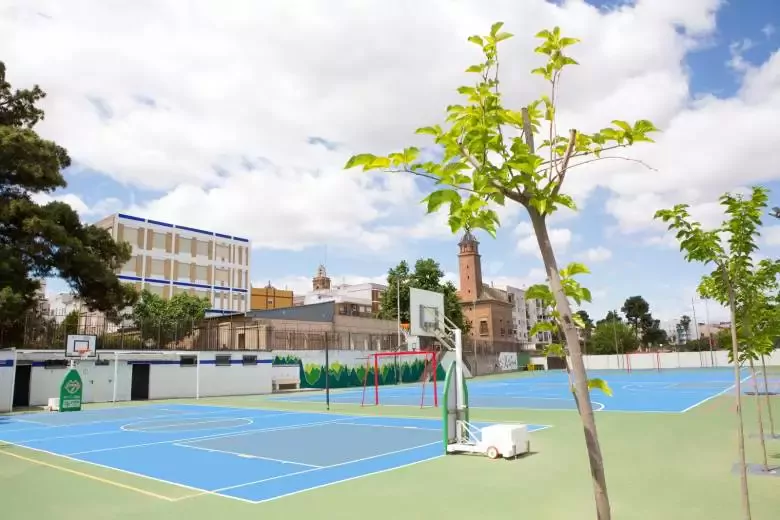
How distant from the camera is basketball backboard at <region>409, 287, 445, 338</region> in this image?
22969 mm

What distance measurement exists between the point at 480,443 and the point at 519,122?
9917 mm

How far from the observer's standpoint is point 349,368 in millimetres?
47656

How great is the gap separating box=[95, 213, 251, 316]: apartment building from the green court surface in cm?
5990

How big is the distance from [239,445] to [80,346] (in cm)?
1958

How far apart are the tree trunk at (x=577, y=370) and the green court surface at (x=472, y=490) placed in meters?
4.86

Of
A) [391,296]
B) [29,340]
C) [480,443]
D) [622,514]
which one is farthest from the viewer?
[391,296]

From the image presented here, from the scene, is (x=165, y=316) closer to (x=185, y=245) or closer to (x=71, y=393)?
(x=185, y=245)

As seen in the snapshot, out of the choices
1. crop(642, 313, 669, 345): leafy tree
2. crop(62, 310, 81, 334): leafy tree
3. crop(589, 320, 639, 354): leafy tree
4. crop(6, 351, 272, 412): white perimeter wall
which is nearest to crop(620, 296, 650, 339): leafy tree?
crop(642, 313, 669, 345): leafy tree

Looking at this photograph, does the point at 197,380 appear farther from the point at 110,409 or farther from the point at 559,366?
the point at 559,366

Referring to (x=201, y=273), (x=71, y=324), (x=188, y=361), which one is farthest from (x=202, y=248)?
(x=71, y=324)

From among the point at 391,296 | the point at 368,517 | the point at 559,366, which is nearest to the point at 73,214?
the point at 368,517

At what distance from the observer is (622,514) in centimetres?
754

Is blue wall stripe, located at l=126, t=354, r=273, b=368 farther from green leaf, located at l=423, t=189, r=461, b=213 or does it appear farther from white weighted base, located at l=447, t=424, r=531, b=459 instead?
green leaf, located at l=423, t=189, r=461, b=213

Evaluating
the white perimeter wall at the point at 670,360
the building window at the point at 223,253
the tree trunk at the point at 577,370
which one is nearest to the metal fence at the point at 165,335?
the building window at the point at 223,253
